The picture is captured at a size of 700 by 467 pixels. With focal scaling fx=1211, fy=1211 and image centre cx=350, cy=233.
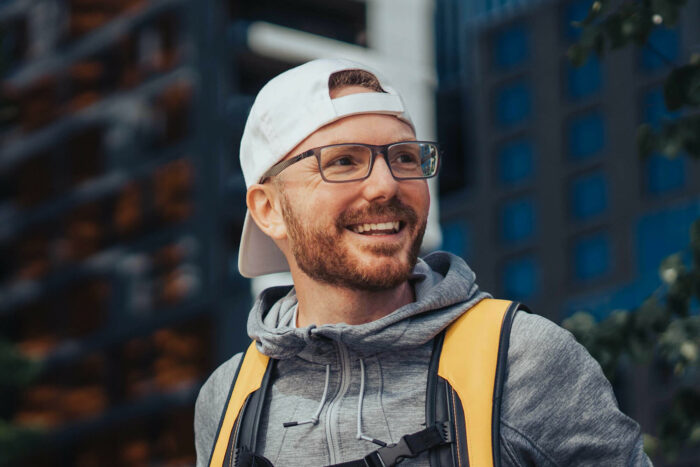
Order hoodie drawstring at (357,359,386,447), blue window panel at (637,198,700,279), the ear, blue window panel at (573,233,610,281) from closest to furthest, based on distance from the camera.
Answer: hoodie drawstring at (357,359,386,447), the ear, blue window panel at (637,198,700,279), blue window panel at (573,233,610,281)

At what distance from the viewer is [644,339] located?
4.46 metres

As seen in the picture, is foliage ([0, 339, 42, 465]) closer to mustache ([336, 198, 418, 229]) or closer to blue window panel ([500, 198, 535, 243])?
mustache ([336, 198, 418, 229])

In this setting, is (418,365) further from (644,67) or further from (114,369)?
(644,67)

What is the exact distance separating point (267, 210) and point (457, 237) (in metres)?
57.9

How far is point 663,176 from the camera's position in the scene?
5431 centimetres

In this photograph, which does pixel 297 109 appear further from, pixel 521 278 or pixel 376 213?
pixel 521 278

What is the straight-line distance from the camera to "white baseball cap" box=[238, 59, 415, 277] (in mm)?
3121

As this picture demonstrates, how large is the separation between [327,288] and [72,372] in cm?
4024

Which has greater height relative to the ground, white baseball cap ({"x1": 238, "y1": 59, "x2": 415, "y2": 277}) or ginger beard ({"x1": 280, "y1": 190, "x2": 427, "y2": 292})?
white baseball cap ({"x1": 238, "y1": 59, "x2": 415, "y2": 277})

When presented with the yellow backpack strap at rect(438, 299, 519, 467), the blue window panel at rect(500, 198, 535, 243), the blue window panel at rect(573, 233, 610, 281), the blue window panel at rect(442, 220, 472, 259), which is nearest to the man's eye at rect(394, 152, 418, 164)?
the yellow backpack strap at rect(438, 299, 519, 467)

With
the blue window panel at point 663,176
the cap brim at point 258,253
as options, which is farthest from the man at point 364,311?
the blue window panel at point 663,176

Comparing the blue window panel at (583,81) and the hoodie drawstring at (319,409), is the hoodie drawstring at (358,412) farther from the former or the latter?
the blue window panel at (583,81)

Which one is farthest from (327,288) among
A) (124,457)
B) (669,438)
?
(124,457)

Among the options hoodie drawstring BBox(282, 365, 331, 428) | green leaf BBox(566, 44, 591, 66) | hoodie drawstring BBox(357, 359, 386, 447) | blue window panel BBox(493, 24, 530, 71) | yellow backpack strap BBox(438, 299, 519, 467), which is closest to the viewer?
yellow backpack strap BBox(438, 299, 519, 467)
